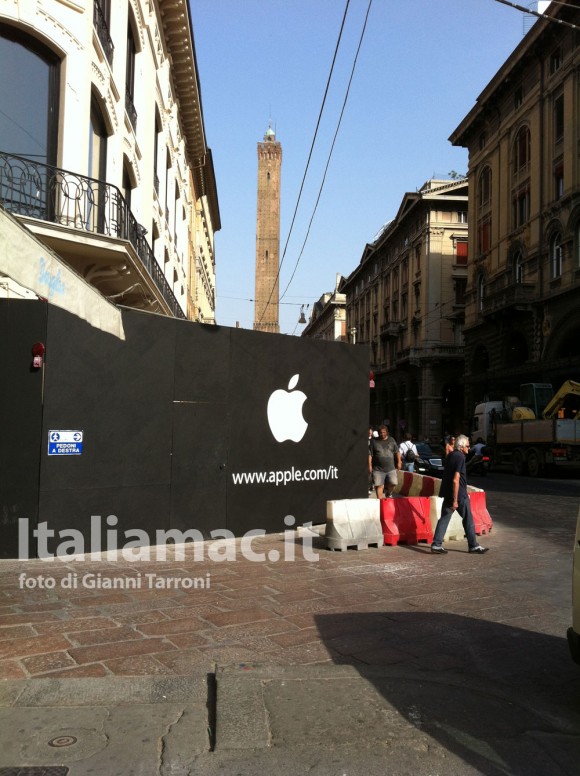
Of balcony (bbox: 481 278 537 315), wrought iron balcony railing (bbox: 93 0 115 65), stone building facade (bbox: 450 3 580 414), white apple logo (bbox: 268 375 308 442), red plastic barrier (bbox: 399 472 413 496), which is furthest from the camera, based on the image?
balcony (bbox: 481 278 537 315)

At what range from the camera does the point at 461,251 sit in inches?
2183

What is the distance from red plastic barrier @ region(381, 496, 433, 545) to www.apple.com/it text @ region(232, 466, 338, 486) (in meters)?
1.50

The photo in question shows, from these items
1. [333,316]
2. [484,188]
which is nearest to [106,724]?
[484,188]

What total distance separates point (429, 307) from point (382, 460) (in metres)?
44.8

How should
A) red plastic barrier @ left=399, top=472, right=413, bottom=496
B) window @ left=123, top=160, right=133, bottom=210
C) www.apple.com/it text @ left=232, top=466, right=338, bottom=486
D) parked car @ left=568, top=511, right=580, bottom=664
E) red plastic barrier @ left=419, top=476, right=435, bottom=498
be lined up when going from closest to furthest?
parked car @ left=568, top=511, right=580, bottom=664, www.apple.com/it text @ left=232, top=466, right=338, bottom=486, red plastic barrier @ left=419, top=476, right=435, bottom=498, red plastic barrier @ left=399, top=472, right=413, bottom=496, window @ left=123, top=160, right=133, bottom=210

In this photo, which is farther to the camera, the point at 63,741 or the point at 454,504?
the point at 454,504

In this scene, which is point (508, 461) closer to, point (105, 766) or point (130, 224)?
point (130, 224)

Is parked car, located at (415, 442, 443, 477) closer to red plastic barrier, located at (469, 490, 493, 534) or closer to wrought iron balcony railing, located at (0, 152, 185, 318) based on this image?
red plastic barrier, located at (469, 490, 493, 534)

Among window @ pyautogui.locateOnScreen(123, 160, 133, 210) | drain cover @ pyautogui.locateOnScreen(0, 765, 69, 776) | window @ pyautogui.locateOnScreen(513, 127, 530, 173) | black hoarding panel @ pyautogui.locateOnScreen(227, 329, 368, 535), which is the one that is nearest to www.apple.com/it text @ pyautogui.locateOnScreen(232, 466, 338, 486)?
black hoarding panel @ pyautogui.locateOnScreen(227, 329, 368, 535)

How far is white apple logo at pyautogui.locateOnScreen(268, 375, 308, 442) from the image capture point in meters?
10.4

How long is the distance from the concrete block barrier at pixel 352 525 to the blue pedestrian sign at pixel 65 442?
11.3ft

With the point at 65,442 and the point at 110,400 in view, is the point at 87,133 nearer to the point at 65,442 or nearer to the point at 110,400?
the point at 110,400

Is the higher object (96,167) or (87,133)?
(87,133)

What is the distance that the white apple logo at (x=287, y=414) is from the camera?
34.0ft
